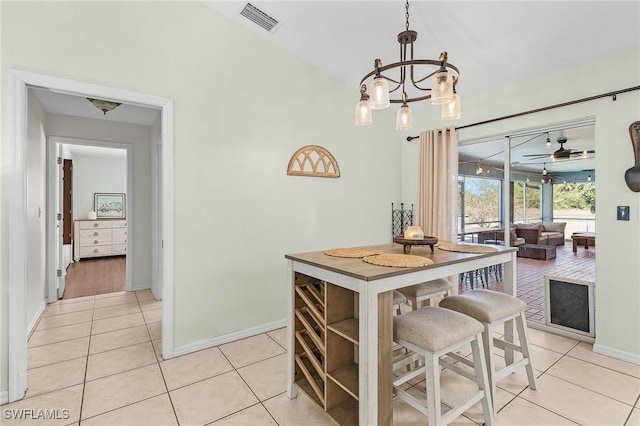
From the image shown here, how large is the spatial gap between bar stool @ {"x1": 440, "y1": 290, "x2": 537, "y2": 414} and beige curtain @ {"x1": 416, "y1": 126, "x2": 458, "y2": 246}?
166 centimetres

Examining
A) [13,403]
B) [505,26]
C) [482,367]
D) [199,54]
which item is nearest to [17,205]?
[13,403]

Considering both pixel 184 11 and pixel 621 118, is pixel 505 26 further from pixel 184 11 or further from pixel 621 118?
pixel 184 11

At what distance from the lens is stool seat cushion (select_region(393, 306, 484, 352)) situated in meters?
1.57

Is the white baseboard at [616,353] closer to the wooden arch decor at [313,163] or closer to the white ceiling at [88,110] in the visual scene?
the wooden arch decor at [313,163]

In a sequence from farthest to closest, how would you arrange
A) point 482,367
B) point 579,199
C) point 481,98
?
1. point 481,98
2. point 579,199
3. point 482,367

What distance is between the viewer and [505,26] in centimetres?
248

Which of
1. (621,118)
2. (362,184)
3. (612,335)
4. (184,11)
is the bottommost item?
(612,335)

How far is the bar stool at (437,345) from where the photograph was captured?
1.55m

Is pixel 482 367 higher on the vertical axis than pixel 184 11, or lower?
lower

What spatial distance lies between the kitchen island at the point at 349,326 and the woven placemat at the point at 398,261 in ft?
0.13

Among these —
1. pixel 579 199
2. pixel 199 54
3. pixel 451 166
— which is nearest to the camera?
pixel 199 54

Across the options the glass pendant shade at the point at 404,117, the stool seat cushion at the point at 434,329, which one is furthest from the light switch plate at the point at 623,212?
the glass pendant shade at the point at 404,117

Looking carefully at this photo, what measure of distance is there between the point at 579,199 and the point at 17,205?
15.2ft

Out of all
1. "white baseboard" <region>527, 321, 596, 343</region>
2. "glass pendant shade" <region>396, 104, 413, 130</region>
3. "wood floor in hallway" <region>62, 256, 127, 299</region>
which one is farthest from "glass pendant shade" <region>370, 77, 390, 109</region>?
"wood floor in hallway" <region>62, 256, 127, 299</region>
